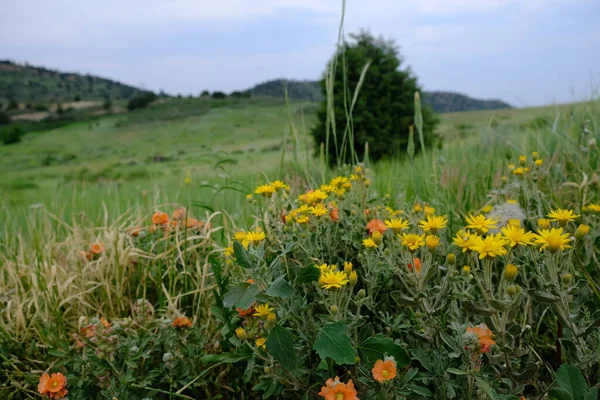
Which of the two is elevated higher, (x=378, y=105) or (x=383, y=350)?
(x=378, y=105)

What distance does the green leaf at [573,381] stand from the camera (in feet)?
3.86

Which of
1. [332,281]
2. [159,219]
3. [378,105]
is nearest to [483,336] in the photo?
[332,281]

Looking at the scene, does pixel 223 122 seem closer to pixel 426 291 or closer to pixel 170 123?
pixel 170 123

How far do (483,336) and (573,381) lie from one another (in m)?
0.24

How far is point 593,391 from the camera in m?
→ 1.18

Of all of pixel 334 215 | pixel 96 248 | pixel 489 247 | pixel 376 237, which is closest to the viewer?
pixel 489 247

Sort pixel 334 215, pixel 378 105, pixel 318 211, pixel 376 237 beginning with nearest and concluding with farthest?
pixel 376 237 < pixel 318 211 < pixel 334 215 < pixel 378 105

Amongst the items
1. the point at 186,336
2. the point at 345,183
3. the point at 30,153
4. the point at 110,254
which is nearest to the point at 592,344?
the point at 345,183

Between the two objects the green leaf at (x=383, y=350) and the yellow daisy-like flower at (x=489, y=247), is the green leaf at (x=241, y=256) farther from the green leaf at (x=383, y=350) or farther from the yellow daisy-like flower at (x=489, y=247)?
the yellow daisy-like flower at (x=489, y=247)

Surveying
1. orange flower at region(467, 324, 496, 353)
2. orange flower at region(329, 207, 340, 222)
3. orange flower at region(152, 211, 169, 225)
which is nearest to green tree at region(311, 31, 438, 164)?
orange flower at region(152, 211, 169, 225)

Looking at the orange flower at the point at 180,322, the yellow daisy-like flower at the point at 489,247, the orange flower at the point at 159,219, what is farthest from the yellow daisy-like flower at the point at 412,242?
the orange flower at the point at 159,219

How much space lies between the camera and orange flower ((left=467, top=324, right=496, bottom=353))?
1193mm

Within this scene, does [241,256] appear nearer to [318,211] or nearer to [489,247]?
[318,211]

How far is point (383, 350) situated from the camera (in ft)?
4.08
